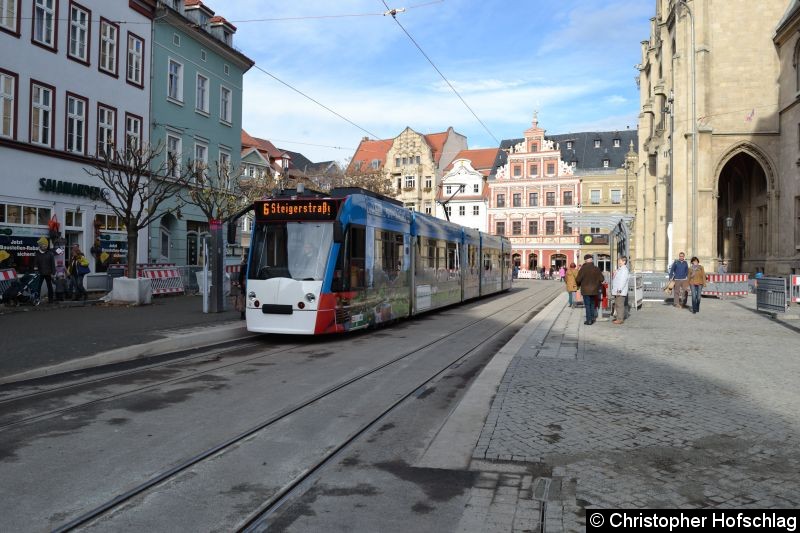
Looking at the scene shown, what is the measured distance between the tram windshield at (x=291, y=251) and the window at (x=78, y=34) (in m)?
16.2

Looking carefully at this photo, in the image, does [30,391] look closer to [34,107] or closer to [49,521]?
[49,521]

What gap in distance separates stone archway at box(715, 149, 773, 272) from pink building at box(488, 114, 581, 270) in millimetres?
24749

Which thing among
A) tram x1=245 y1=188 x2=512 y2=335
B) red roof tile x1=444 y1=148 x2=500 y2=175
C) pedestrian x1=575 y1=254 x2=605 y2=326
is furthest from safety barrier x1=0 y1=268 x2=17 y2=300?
red roof tile x1=444 y1=148 x2=500 y2=175

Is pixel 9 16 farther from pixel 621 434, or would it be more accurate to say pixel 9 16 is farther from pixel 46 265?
pixel 621 434

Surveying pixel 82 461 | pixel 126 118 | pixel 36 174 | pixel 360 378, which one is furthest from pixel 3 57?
pixel 82 461

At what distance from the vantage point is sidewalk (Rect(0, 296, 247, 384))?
952 centimetres

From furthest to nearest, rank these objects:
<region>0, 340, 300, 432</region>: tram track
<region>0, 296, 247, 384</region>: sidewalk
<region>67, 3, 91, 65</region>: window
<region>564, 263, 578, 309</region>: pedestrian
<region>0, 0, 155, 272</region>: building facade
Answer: <region>67, 3, 91, 65</region>: window < <region>564, 263, 578, 309</region>: pedestrian < <region>0, 0, 155, 272</region>: building facade < <region>0, 296, 247, 384</region>: sidewalk < <region>0, 340, 300, 432</region>: tram track

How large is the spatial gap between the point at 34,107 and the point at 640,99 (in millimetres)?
49007

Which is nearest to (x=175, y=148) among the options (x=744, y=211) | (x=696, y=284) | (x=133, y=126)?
(x=133, y=126)

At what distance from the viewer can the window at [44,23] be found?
2191 cm

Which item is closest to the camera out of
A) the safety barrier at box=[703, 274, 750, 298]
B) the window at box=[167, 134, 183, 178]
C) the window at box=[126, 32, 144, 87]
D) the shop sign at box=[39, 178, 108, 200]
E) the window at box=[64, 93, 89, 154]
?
the shop sign at box=[39, 178, 108, 200]

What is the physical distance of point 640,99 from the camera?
2207 inches

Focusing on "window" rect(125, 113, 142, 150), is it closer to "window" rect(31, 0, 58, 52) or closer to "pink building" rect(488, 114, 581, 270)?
"window" rect(31, 0, 58, 52)

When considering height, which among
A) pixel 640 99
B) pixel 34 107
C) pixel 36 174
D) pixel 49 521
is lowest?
pixel 49 521
